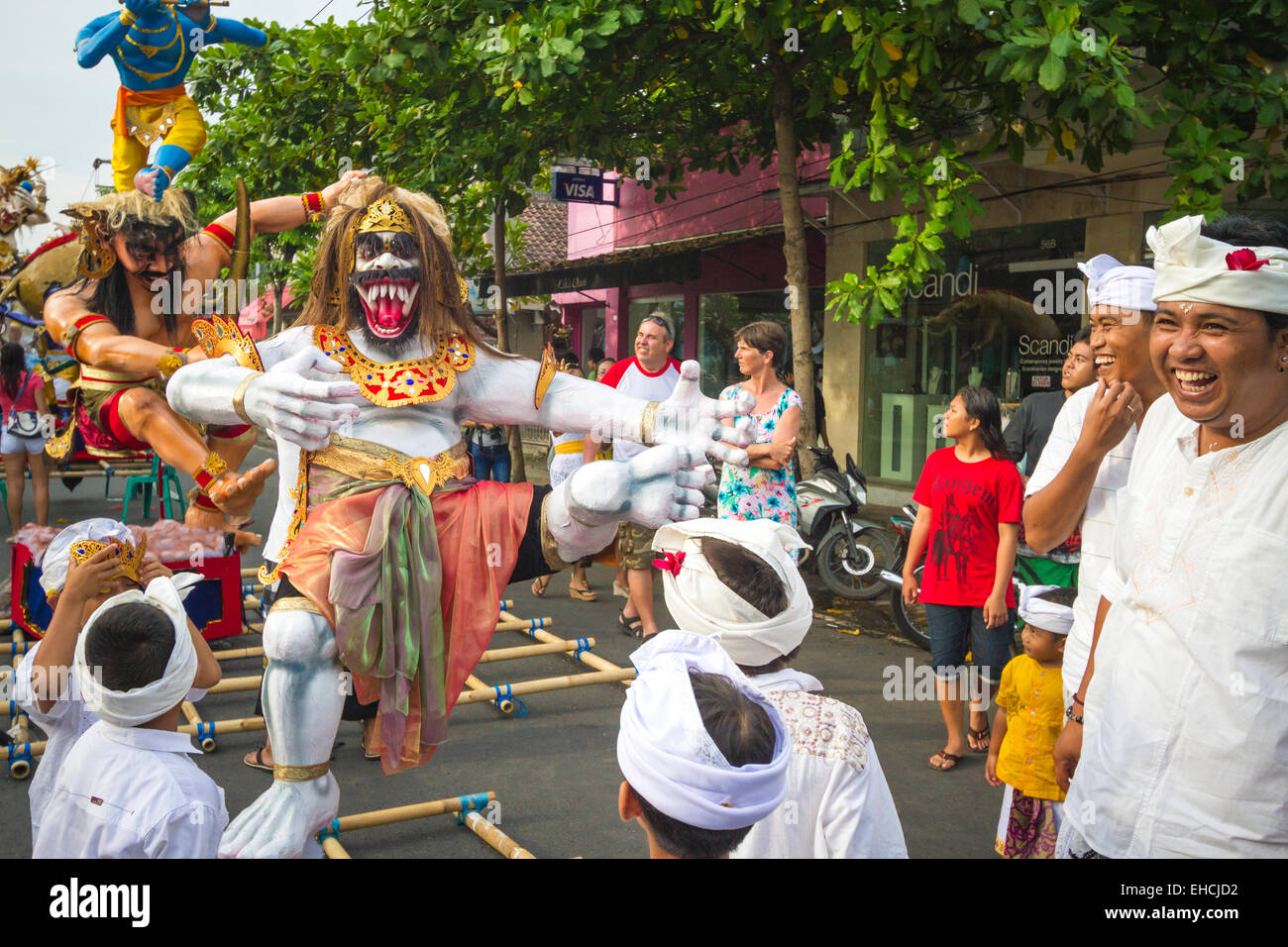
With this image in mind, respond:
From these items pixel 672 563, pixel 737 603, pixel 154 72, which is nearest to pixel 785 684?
pixel 737 603

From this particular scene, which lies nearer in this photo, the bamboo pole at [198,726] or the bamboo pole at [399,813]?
the bamboo pole at [399,813]

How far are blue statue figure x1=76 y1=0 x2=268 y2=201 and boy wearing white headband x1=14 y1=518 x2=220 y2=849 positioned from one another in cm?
167

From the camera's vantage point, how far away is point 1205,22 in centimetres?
517

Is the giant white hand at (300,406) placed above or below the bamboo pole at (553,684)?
above

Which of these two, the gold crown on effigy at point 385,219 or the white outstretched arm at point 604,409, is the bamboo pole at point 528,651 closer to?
the white outstretched arm at point 604,409

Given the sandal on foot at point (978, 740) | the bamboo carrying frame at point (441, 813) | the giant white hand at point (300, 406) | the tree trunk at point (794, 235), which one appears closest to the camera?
the giant white hand at point (300, 406)

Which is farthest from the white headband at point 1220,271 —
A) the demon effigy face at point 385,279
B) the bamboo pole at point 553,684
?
the bamboo pole at point 553,684

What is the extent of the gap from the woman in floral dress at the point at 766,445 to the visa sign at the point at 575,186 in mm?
8282

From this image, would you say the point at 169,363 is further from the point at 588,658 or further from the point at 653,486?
the point at 588,658

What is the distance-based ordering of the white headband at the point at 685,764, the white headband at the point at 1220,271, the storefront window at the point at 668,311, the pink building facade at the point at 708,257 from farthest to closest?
the storefront window at the point at 668,311, the pink building facade at the point at 708,257, the white headband at the point at 1220,271, the white headband at the point at 685,764

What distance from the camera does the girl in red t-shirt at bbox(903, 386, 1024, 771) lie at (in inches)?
165

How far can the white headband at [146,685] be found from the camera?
228 centimetres
